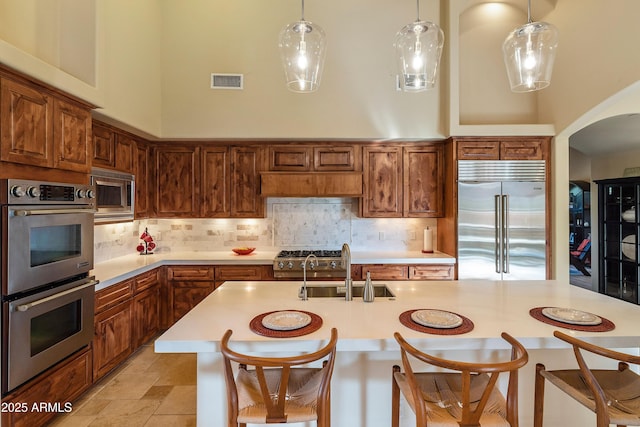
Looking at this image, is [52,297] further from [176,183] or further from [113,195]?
[176,183]

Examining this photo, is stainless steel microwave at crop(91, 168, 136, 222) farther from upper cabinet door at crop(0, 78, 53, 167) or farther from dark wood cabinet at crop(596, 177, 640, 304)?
dark wood cabinet at crop(596, 177, 640, 304)

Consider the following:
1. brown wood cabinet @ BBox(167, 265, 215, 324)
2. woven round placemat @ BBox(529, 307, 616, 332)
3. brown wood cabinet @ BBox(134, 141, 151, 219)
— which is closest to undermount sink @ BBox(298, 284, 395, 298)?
woven round placemat @ BBox(529, 307, 616, 332)

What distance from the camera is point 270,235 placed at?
4.22 metres

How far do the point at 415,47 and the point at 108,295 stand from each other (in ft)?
10.0

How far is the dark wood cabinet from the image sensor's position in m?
5.30

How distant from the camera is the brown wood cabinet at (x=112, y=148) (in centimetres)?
297

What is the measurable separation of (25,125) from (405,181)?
3.57m

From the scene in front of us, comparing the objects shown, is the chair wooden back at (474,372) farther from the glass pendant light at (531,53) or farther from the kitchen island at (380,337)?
the glass pendant light at (531,53)

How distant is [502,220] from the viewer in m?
3.61

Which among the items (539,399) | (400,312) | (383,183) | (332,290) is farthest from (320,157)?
(539,399)

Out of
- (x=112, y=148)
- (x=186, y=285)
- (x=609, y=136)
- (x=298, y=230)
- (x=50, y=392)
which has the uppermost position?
(x=609, y=136)

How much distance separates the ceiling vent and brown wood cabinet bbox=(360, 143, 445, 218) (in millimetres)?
1876

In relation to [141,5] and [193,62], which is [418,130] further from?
[141,5]

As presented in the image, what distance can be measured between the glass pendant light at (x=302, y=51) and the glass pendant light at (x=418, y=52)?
505 mm
